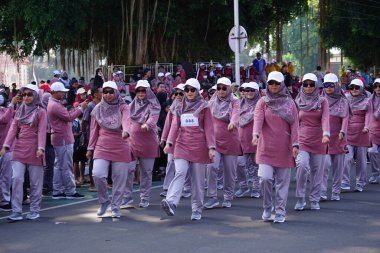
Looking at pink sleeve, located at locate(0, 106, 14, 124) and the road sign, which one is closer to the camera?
pink sleeve, located at locate(0, 106, 14, 124)

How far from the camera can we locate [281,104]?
10.3 metres

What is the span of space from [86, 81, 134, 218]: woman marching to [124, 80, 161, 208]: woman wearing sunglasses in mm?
1058

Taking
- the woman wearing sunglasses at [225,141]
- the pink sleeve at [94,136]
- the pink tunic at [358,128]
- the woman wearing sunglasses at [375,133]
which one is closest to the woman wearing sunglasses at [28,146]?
the pink sleeve at [94,136]

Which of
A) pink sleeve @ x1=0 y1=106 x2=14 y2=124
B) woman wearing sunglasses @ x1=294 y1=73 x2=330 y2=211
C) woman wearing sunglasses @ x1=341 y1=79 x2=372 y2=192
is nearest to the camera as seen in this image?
woman wearing sunglasses @ x1=294 y1=73 x2=330 y2=211

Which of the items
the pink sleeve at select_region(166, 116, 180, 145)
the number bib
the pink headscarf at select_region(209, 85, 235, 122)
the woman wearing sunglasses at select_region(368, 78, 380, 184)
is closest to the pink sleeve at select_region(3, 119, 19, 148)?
the pink sleeve at select_region(166, 116, 180, 145)

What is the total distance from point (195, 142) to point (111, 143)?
3.73 ft

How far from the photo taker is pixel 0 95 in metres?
12.2

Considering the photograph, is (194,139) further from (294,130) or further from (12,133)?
(12,133)

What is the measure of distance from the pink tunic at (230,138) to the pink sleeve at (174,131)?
1.59m

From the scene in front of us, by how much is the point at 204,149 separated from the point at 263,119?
3.16ft

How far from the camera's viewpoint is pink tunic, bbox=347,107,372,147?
46.6 feet

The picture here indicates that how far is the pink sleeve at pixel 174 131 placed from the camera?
1087 centimetres

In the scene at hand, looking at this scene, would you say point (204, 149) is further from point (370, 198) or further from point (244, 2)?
point (244, 2)

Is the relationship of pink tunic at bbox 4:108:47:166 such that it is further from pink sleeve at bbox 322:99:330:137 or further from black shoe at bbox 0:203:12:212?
pink sleeve at bbox 322:99:330:137
